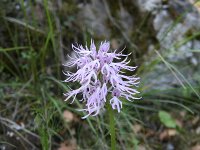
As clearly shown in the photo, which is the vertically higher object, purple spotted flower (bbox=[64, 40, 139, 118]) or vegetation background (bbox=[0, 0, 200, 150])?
vegetation background (bbox=[0, 0, 200, 150])

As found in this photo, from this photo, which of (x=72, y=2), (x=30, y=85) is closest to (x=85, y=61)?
(x=30, y=85)

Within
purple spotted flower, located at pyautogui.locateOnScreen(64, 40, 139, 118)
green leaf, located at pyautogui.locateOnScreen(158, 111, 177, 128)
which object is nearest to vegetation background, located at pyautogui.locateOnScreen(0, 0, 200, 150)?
green leaf, located at pyautogui.locateOnScreen(158, 111, 177, 128)

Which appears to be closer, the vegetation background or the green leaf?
the vegetation background

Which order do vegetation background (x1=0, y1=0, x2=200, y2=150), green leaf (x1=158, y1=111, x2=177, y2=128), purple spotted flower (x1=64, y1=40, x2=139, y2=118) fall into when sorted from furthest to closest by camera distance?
green leaf (x1=158, y1=111, x2=177, y2=128), vegetation background (x1=0, y1=0, x2=200, y2=150), purple spotted flower (x1=64, y1=40, x2=139, y2=118)

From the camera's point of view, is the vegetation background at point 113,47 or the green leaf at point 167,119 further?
the green leaf at point 167,119

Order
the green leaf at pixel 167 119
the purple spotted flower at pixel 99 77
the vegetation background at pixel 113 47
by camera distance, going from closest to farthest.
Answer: the purple spotted flower at pixel 99 77 → the vegetation background at pixel 113 47 → the green leaf at pixel 167 119

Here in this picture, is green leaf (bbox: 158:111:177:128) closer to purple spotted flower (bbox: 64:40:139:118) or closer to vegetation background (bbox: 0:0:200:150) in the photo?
vegetation background (bbox: 0:0:200:150)

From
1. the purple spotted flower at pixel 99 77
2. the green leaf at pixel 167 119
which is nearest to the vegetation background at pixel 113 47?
the green leaf at pixel 167 119

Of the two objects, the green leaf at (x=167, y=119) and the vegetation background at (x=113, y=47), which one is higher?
the vegetation background at (x=113, y=47)

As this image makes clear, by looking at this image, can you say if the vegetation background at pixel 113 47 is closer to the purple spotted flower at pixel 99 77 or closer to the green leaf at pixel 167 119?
the green leaf at pixel 167 119
